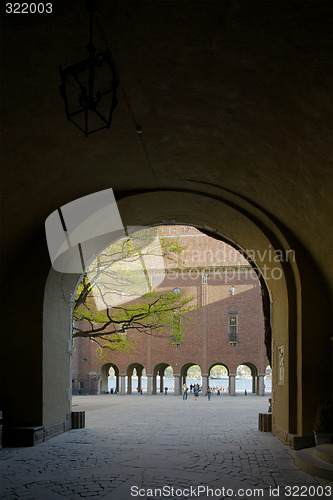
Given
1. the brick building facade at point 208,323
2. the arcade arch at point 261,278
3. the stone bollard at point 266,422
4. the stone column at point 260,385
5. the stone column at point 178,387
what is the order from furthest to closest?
the brick building facade at point 208,323
the stone column at point 178,387
the stone column at point 260,385
the stone bollard at point 266,422
the arcade arch at point 261,278

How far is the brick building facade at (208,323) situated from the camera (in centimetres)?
4434

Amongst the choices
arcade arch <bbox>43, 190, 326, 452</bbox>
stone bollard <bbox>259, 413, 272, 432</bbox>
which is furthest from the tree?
stone bollard <bbox>259, 413, 272, 432</bbox>

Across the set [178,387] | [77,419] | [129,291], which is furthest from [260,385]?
[77,419]

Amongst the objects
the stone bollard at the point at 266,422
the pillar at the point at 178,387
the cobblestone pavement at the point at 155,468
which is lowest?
the pillar at the point at 178,387

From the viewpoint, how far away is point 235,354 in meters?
44.4

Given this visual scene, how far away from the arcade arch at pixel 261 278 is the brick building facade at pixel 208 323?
2883cm

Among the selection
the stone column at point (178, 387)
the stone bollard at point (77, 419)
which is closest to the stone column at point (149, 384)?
the stone column at point (178, 387)

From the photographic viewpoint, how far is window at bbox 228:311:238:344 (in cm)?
4459

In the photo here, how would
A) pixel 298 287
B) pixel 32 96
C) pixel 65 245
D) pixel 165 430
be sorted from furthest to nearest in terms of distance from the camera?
pixel 165 430, pixel 65 245, pixel 298 287, pixel 32 96

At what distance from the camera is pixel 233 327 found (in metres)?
44.9

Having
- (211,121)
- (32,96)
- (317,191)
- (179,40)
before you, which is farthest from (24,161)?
(317,191)

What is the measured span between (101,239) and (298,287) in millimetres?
6377

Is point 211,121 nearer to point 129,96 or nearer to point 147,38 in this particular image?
point 129,96

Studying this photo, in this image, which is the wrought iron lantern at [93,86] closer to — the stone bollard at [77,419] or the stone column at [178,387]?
the stone bollard at [77,419]
